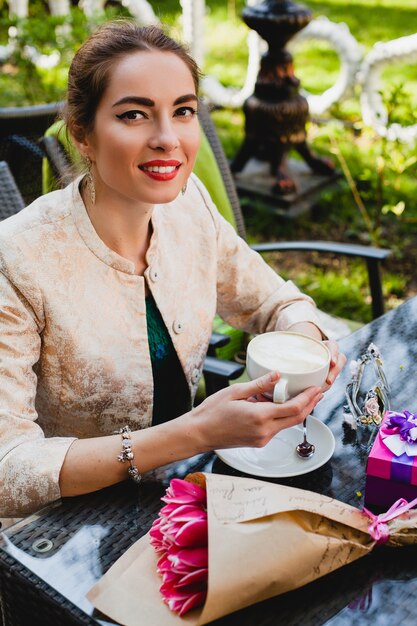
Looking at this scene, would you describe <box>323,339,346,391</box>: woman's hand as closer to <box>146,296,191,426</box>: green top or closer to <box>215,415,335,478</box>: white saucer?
<box>215,415,335,478</box>: white saucer

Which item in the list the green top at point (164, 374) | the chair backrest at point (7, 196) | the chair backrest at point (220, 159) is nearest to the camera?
the green top at point (164, 374)

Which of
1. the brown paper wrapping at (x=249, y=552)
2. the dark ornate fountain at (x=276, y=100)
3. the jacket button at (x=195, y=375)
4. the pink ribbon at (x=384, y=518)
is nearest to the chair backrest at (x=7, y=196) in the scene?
the jacket button at (x=195, y=375)

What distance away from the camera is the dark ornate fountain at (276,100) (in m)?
4.07

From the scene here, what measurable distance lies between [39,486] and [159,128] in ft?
2.23

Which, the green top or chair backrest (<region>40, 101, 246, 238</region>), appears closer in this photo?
the green top

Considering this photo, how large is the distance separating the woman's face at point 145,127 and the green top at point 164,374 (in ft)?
1.03

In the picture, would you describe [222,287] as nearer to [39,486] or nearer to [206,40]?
[39,486]

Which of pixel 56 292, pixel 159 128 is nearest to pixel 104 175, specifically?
pixel 159 128

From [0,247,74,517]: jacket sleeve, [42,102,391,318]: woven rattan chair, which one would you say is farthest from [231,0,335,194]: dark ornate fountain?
[0,247,74,517]: jacket sleeve

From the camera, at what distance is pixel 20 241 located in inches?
61.1

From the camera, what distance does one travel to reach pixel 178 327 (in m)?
1.77

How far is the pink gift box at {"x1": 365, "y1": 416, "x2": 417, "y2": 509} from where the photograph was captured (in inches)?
48.3

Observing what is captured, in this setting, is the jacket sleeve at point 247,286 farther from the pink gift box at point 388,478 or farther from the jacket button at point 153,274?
the pink gift box at point 388,478

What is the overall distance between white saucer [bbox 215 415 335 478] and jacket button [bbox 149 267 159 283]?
45cm
